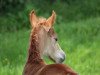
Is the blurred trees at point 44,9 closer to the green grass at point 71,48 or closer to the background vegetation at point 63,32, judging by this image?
the background vegetation at point 63,32

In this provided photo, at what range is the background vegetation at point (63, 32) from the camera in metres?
10.5

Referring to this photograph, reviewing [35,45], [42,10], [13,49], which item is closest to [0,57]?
[13,49]

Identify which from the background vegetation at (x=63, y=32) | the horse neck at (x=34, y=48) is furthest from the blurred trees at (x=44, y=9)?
the horse neck at (x=34, y=48)

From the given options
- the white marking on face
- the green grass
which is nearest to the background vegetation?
the green grass

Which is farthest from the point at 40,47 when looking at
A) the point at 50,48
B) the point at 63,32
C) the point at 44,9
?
the point at 44,9

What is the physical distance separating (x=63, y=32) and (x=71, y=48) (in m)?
1.63

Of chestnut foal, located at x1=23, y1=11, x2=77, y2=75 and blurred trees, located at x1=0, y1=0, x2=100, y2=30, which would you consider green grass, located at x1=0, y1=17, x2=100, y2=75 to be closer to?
blurred trees, located at x1=0, y1=0, x2=100, y2=30

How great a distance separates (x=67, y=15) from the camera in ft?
Result: 53.6

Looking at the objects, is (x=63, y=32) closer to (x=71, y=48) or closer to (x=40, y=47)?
(x=71, y=48)

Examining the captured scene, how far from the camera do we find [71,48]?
38.9 ft

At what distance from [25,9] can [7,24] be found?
833mm

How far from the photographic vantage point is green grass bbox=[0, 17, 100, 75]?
402 inches

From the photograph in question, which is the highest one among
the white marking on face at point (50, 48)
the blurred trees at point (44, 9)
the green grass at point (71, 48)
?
the blurred trees at point (44, 9)

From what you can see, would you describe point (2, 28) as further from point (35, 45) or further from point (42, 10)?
point (35, 45)
